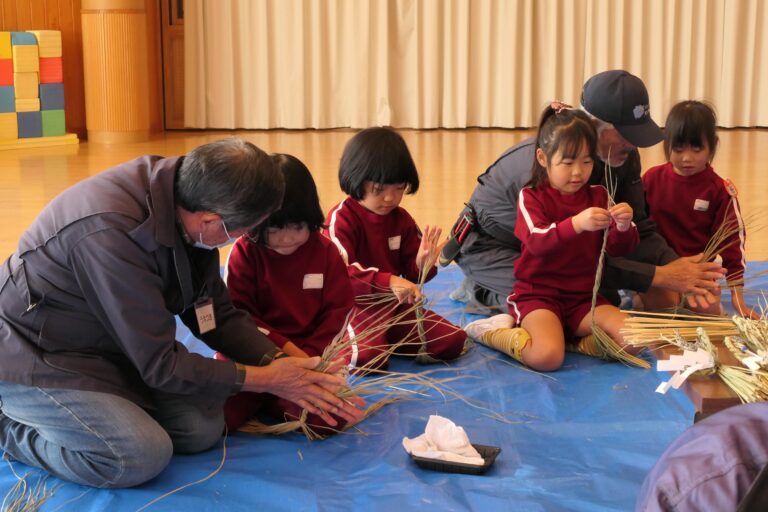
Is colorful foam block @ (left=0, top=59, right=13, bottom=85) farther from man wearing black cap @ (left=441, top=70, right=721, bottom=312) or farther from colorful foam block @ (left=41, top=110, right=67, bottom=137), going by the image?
man wearing black cap @ (left=441, top=70, right=721, bottom=312)

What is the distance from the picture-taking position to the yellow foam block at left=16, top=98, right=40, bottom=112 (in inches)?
295

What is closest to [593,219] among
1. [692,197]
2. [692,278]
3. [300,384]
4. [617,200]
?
[692,278]

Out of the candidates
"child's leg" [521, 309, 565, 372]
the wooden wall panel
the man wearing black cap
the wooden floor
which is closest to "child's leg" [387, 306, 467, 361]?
"child's leg" [521, 309, 565, 372]

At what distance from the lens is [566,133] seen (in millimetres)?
3037

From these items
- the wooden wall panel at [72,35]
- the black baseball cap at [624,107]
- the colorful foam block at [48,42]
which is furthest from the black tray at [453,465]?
the wooden wall panel at [72,35]

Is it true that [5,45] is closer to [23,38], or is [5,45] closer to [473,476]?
[23,38]

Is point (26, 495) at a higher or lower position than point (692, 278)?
lower

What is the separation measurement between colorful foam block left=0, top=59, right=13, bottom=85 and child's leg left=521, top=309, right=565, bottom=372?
5397 millimetres

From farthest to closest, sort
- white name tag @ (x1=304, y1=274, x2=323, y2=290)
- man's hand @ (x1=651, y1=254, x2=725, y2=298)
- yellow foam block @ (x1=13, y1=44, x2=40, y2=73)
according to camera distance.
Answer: yellow foam block @ (x1=13, y1=44, x2=40, y2=73) < man's hand @ (x1=651, y1=254, x2=725, y2=298) < white name tag @ (x1=304, y1=274, x2=323, y2=290)

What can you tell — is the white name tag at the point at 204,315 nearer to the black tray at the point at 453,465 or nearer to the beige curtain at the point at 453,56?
the black tray at the point at 453,465

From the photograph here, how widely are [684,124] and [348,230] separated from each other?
1.29 metres

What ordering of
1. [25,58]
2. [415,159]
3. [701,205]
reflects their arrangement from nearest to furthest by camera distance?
[701,205] < [415,159] < [25,58]

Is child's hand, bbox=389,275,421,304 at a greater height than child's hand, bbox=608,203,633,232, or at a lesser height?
lesser

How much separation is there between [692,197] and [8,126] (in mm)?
5585
